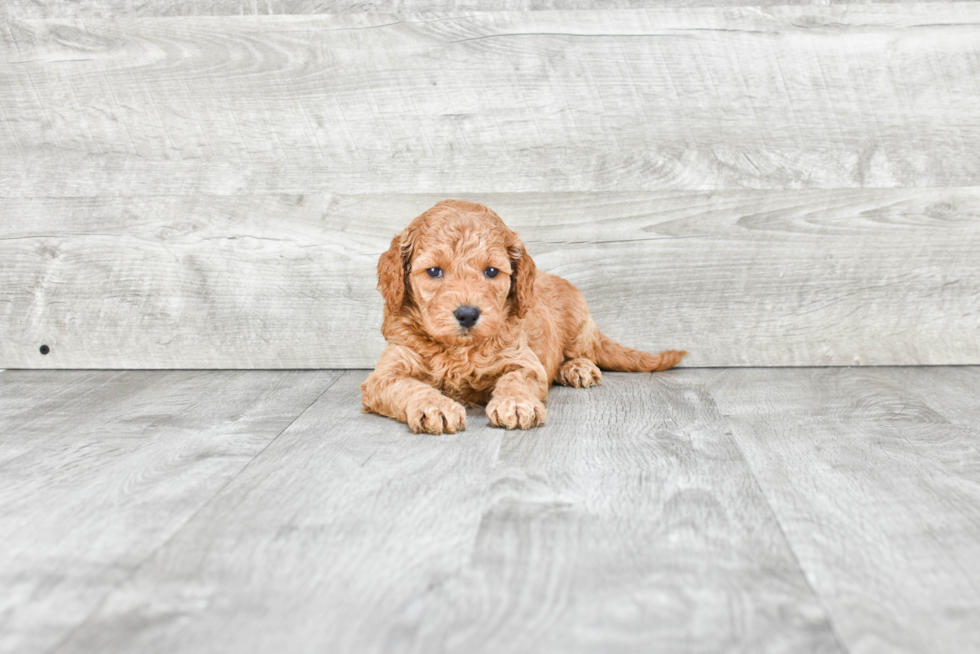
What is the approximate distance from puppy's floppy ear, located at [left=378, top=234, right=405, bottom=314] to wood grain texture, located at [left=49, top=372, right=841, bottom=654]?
1.47 ft

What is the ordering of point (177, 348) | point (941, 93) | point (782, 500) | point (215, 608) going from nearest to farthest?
point (215, 608) → point (782, 500) → point (941, 93) → point (177, 348)

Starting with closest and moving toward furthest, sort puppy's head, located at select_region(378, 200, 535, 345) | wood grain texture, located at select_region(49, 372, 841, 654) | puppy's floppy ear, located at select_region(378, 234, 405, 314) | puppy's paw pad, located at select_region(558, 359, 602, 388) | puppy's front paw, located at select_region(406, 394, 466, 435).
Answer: wood grain texture, located at select_region(49, 372, 841, 654), puppy's front paw, located at select_region(406, 394, 466, 435), puppy's head, located at select_region(378, 200, 535, 345), puppy's floppy ear, located at select_region(378, 234, 405, 314), puppy's paw pad, located at select_region(558, 359, 602, 388)

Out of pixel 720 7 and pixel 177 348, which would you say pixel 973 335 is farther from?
pixel 177 348

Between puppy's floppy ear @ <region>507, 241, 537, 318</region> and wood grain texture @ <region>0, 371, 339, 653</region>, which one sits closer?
wood grain texture @ <region>0, 371, 339, 653</region>

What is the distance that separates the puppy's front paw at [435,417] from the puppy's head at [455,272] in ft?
0.68

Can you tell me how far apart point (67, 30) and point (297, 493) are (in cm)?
226

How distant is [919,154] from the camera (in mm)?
2961

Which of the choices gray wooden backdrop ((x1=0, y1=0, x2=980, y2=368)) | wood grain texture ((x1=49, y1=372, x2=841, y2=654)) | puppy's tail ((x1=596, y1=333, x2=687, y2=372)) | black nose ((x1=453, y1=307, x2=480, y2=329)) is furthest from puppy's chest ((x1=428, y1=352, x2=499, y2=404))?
gray wooden backdrop ((x1=0, y1=0, x2=980, y2=368))

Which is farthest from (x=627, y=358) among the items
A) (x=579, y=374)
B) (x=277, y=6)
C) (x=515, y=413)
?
(x=277, y=6)

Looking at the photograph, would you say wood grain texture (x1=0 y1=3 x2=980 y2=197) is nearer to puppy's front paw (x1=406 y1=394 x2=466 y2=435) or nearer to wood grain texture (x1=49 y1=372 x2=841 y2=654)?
puppy's front paw (x1=406 y1=394 x2=466 y2=435)

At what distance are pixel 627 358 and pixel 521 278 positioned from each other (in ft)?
2.40

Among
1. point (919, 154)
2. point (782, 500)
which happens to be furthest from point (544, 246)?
point (782, 500)

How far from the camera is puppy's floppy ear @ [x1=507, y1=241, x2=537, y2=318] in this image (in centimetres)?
236

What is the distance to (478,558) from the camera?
4.52ft
